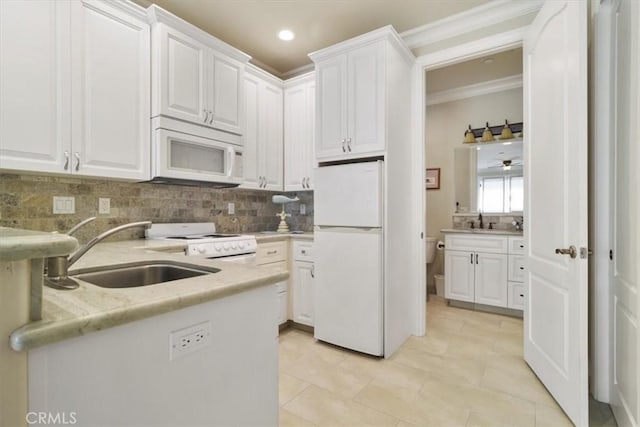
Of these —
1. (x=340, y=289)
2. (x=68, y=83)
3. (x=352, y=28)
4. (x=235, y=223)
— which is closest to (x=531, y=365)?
(x=340, y=289)

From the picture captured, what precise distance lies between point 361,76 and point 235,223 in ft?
6.09

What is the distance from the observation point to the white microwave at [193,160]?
2.28 metres

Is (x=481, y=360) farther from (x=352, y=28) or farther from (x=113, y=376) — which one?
(x=352, y=28)

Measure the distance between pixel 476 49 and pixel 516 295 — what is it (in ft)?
7.93

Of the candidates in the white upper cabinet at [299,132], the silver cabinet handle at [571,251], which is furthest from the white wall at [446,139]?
the silver cabinet handle at [571,251]

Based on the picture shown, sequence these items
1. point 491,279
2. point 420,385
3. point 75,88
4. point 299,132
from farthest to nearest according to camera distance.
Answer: point 491,279
point 299,132
point 420,385
point 75,88

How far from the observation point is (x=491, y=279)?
345cm

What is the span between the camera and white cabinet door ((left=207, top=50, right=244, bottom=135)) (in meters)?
2.62

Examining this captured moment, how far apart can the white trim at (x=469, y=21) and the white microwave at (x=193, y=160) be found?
1920mm

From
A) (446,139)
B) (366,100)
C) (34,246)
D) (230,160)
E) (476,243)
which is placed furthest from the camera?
(446,139)

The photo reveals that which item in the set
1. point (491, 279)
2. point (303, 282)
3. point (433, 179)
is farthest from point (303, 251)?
point (433, 179)

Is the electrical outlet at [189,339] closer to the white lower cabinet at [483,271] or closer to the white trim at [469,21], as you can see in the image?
the white trim at [469,21]

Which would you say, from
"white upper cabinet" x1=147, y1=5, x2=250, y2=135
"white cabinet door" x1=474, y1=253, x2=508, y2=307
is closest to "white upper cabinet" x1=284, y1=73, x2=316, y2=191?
"white upper cabinet" x1=147, y1=5, x2=250, y2=135

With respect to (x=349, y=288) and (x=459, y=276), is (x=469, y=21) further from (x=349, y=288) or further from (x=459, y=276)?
(x=459, y=276)
